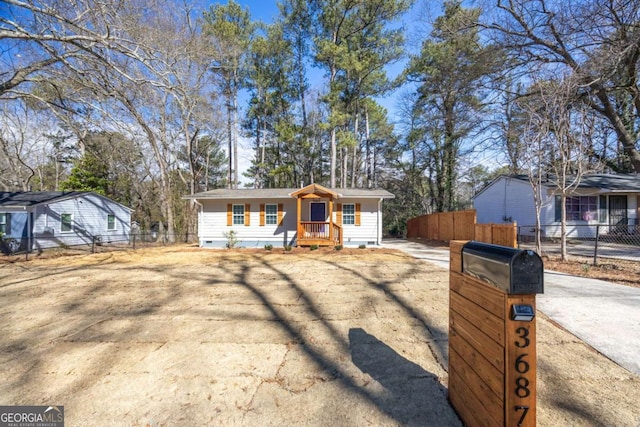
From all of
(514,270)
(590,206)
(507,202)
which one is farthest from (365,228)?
(514,270)

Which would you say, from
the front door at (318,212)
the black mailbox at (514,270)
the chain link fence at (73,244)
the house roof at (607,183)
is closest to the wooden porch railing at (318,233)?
the front door at (318,212)

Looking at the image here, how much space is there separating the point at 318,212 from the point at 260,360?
471 inches

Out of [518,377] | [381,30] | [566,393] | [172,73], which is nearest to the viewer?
[518,377]

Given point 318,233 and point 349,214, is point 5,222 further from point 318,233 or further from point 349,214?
point 349,214

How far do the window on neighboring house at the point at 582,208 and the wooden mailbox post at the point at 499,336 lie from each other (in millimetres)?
16908

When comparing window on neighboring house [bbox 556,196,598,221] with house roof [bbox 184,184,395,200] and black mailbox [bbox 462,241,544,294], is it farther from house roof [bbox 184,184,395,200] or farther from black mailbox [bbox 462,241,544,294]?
black mailbox [bbox 462,241,544,294]

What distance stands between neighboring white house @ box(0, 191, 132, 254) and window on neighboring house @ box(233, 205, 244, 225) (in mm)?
5289

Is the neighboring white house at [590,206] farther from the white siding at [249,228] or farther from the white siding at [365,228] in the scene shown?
the white siding at [249,228]

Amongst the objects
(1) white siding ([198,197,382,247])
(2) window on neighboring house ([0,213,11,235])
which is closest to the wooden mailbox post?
(1) white siding ([198,197,382,247])

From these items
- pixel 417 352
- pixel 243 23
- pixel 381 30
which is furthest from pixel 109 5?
pixel 381 30

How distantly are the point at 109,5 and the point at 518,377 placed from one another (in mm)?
9470

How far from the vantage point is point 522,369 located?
54.1 inches

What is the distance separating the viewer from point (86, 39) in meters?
6.50

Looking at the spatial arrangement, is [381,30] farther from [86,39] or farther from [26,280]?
[26,280]
